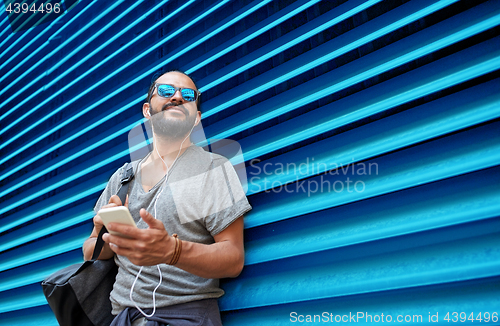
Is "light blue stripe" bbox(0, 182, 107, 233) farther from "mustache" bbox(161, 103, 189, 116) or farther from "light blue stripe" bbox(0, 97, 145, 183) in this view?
"mustache" bbox(161, 103, 189, 116)

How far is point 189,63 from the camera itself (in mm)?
2078

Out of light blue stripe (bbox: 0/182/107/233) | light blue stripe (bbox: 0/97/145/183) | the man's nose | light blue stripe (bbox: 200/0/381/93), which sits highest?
light blue stripe (bbox: 200/0/381/93)

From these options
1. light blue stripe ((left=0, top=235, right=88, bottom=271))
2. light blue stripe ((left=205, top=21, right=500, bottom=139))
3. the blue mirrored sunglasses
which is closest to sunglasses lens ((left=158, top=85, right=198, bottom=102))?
the blue mirrored sunglasses

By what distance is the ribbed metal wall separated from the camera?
1117 mm

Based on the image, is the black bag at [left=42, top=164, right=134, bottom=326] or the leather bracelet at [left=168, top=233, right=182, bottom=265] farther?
the black bag at [left=42, top=164, right=134, bottom=326]

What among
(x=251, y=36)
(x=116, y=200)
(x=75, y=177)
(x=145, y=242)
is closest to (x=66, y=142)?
(x=75, y=177)

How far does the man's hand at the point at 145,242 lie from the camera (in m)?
1.02

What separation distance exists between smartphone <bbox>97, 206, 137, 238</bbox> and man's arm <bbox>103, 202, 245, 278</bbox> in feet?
0.05

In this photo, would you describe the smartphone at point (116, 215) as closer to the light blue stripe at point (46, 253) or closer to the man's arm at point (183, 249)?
the man's arm at point (183, 249)

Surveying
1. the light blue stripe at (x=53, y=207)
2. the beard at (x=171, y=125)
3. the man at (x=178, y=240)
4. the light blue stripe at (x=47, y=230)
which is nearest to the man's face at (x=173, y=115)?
the beard at (x=171, y=125)

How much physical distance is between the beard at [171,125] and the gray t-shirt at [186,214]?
0.25 metres

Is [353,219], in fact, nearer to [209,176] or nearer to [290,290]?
[290,290]

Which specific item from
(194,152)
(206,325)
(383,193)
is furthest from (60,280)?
(383,193)

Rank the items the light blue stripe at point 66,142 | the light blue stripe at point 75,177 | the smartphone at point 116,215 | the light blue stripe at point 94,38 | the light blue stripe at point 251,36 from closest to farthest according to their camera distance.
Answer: the smartphone at point 116,215, the light blue stripe at point 251,36, the light blue stripe at point 75,177, the light blue stripe at point 66,142, the light blue stripe at point 94,38
